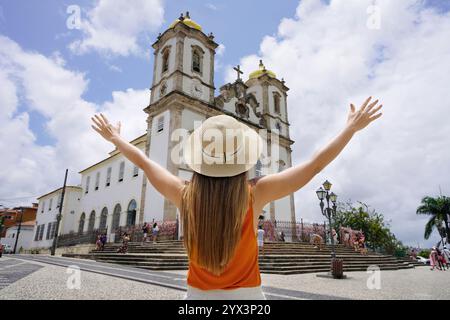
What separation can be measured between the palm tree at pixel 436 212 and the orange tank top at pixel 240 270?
159ft

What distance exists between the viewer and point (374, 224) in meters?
35.7

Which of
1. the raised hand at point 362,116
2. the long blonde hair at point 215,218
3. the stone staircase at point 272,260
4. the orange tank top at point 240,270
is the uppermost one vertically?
the raised hand at point 362,116

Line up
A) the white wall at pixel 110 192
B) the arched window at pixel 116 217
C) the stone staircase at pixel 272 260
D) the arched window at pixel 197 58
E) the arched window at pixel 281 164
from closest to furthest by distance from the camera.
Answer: the stone staircase at pixel 272 260 < the white wall at pixel 110 192 < the arched window at pixel 197 58 < the arched window at pixel 116 217 < the arched window at pixel 281 164

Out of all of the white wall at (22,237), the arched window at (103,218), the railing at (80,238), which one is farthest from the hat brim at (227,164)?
the white wall at (22,237)

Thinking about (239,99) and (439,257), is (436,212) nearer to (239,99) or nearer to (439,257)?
(439,257)

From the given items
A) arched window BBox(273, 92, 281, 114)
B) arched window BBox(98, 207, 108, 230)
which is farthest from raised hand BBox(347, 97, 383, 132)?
arched window BBox(273, 92, 281, 114)

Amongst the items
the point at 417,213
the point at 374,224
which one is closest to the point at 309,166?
the point at 374,224

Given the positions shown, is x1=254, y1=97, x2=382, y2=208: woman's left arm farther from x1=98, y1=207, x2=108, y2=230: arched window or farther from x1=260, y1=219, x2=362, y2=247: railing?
x1=98, y1=207, x2=108, y2=230: arched window

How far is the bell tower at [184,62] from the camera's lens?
24.0 metres

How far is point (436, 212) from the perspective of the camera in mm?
40969

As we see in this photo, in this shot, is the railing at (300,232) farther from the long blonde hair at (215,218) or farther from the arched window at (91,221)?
the long blonde hair at (215,218)

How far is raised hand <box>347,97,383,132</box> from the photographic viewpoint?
158cm
